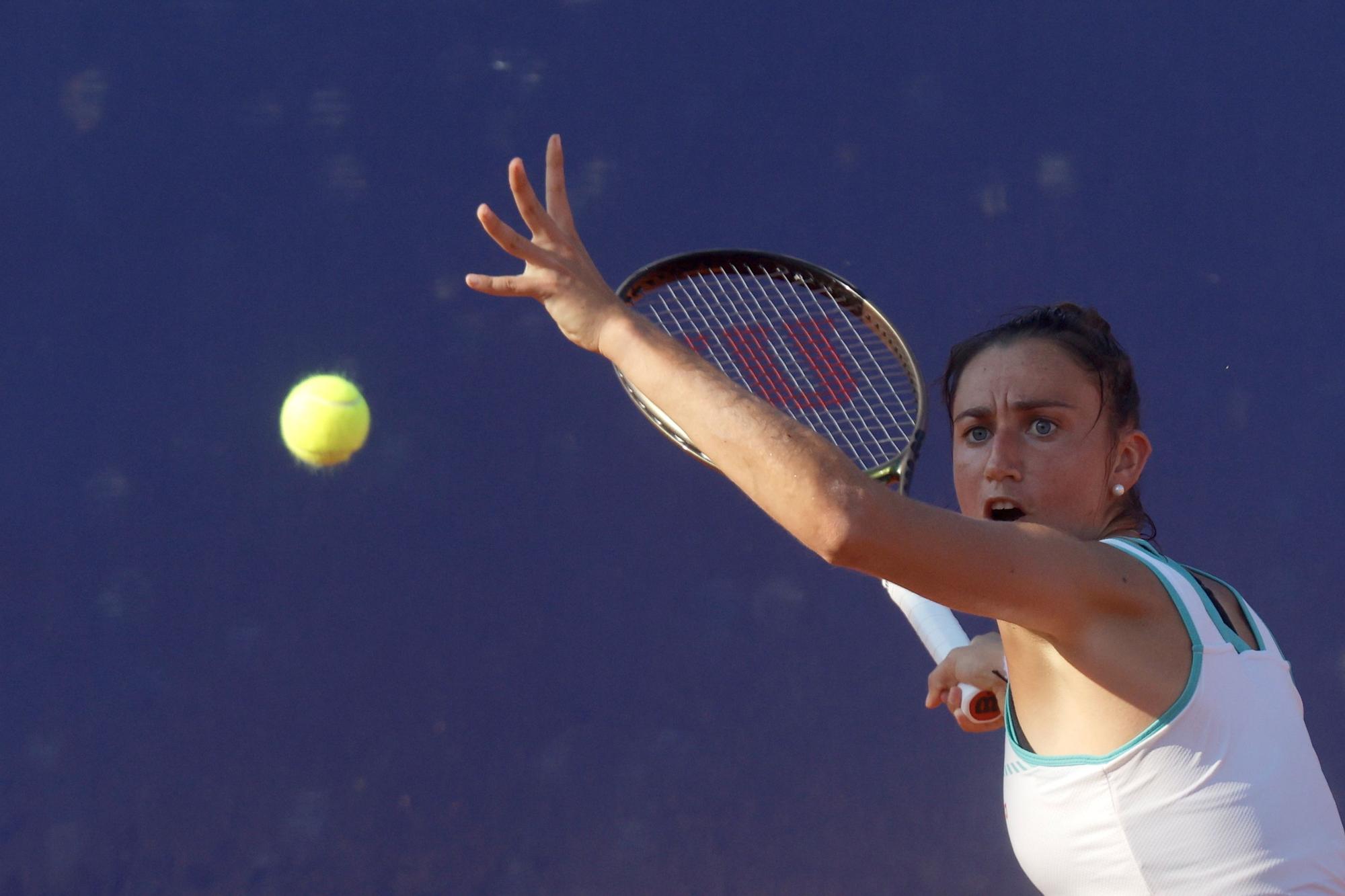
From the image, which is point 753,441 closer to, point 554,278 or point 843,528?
point 843,528

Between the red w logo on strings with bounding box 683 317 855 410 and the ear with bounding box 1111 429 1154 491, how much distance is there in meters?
0.83

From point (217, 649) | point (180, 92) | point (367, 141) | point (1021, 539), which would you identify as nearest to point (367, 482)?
point (217, 649)

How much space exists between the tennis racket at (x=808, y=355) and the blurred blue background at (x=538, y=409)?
1.29ft

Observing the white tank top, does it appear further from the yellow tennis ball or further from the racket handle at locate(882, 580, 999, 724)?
the yellow tennis ball

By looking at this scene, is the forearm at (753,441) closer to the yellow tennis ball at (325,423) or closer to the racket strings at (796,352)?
the racket strings at (796,352)

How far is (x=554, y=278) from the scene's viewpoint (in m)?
1.07

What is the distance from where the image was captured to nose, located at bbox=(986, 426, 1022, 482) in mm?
1083

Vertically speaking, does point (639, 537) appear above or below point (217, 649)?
above

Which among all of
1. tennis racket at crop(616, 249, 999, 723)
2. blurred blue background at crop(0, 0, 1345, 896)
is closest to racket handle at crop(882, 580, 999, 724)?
tennis racket at crop(616, 249, 999, 723)

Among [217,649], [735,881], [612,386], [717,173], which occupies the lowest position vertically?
[735,881]

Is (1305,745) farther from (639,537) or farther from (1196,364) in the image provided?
(1196,364)

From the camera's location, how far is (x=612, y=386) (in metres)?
2.77

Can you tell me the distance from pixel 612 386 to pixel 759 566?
48cm

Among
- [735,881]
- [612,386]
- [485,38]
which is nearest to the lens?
[735,881]
